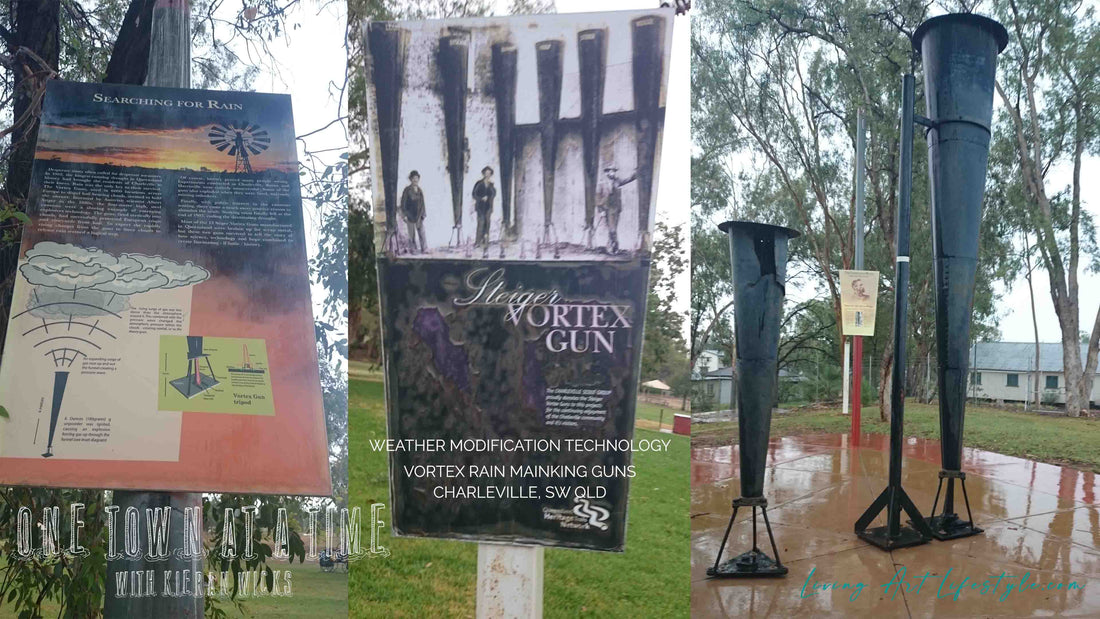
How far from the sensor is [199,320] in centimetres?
321

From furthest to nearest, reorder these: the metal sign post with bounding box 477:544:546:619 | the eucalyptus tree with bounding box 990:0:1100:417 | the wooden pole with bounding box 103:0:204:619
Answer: the wooden pole with bounding box 103:0:204:619 < the metal sign post with bounding box 477:544:546:619 < the eucalyptus tree with bounding box 990:0:1100:417

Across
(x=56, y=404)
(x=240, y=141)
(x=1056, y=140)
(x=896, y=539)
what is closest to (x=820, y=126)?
(x=1056, y=140)

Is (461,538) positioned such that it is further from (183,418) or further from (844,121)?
(844,121)

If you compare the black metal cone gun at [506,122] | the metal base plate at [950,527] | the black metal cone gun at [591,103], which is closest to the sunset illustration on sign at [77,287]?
the black metal cone gun at [506,122]

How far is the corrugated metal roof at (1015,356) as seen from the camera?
301cm

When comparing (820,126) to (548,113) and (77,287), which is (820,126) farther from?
(77,287)

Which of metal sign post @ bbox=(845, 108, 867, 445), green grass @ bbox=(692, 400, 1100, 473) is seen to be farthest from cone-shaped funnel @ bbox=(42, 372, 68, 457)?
metal sign post @ bbox=(845, 108, 867, 445)

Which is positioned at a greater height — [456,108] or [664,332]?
[456,108]

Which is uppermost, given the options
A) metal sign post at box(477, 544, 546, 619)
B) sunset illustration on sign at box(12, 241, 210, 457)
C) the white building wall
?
sunset illustration on sign at box(12, 241, 210, 457)

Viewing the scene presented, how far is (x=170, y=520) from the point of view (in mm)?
3322

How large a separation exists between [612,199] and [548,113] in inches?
17.1

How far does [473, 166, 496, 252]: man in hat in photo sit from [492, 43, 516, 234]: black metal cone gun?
0.05 meters

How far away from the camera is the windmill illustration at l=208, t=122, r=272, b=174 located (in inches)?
128

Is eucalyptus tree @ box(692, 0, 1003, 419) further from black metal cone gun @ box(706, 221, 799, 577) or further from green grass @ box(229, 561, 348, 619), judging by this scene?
green grass @ box(229, 561, 348, 619)
